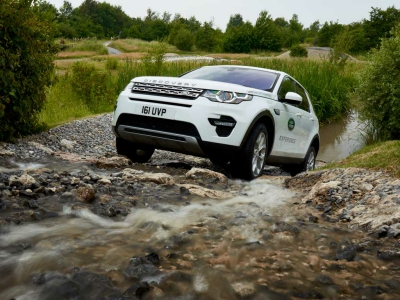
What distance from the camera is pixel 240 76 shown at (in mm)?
7117

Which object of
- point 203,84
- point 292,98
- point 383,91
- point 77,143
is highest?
point 203,84

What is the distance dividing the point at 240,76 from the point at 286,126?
101cm

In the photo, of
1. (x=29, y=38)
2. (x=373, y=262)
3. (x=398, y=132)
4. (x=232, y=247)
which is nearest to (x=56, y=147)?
(x=29, y=38)

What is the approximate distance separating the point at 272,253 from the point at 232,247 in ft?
0.93

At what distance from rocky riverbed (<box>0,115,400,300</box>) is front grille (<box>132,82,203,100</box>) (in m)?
1.01

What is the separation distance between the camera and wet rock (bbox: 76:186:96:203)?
448cm

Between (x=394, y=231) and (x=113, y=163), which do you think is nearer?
(x=394, y=231)

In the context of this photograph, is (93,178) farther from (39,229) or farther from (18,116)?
(18,116)

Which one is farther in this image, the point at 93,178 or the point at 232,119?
the point at 232,119

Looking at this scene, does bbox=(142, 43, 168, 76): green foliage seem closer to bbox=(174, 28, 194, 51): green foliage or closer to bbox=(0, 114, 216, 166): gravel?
bbox=(0, 114, 216, 166): gravel

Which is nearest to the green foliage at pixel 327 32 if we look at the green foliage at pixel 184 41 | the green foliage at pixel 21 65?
the green foliage at pixel 184 41

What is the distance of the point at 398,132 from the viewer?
1113cm

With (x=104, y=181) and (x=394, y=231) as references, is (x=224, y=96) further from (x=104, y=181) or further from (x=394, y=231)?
(x=394, y=231)

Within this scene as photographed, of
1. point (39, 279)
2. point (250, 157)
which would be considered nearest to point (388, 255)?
point (39, 279)
